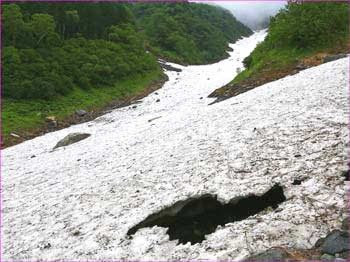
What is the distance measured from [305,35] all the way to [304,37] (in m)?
0.23

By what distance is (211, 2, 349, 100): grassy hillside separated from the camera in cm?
4034

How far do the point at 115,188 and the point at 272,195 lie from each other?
6382 mm

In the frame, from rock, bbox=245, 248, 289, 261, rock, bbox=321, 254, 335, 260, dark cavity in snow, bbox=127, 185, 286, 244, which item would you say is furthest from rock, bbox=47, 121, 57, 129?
rock, bbox=321, 254, 335, 260

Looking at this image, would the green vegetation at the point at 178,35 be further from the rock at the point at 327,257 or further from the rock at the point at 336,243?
the rock at the point at 327,257

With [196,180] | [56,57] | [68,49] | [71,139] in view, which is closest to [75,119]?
[71,139]

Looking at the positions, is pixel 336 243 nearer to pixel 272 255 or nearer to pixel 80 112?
pixel 272 255

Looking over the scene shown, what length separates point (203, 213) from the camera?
13680 mm

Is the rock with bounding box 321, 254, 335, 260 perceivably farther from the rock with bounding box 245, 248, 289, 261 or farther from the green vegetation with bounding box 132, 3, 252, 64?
the green vegetation with bounding box 132, 3, 252, 64

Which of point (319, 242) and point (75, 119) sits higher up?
point (319, 242)

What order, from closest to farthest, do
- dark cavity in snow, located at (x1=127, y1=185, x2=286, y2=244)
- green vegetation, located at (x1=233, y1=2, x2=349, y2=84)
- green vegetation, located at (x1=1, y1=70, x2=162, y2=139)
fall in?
dark cavity in snow, located at (x1=127, y1=185, x2=286, y2=244) → green vegetation, located at (x1=1, y1=70, x2=162, y2=139) → green vegetation, located at (x1=233, y1=2, x2=349, y2=84)

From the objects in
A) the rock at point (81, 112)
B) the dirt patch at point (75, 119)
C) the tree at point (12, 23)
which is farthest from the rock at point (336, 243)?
the tree at point (12, 23)

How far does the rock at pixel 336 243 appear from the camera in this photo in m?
10.1

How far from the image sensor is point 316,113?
64.2 feet

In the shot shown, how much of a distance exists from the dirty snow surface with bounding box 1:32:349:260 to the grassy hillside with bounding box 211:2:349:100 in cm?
1301
